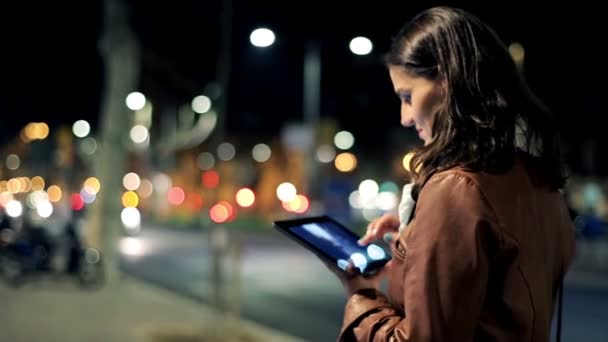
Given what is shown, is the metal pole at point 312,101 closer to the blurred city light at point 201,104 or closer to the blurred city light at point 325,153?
the blurred city light at point 201,104

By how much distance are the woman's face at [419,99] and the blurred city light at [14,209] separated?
1456 centimetres

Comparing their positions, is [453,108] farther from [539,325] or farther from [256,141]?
[256,141]

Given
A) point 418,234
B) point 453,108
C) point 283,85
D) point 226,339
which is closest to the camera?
point 418,234

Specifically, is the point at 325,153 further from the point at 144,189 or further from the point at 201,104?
the point at 201,104

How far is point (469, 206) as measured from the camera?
56.4 inches

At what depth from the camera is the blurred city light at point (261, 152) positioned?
5628 centimetres

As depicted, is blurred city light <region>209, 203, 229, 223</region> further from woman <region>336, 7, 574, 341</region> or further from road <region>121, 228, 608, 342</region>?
woman <region>336, 7, 574, 341</region>

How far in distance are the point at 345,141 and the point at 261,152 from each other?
6.21 metres

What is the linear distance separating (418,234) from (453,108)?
29cm

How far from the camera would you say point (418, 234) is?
4.75 feet

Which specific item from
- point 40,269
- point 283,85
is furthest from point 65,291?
point 283,85

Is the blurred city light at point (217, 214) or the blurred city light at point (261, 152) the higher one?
the blurred city light at point (261, 152)

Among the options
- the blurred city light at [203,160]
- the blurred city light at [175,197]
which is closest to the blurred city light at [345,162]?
the blurred city light at [203,160]

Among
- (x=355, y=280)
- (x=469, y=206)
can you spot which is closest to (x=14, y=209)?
(x=355, y=280)
